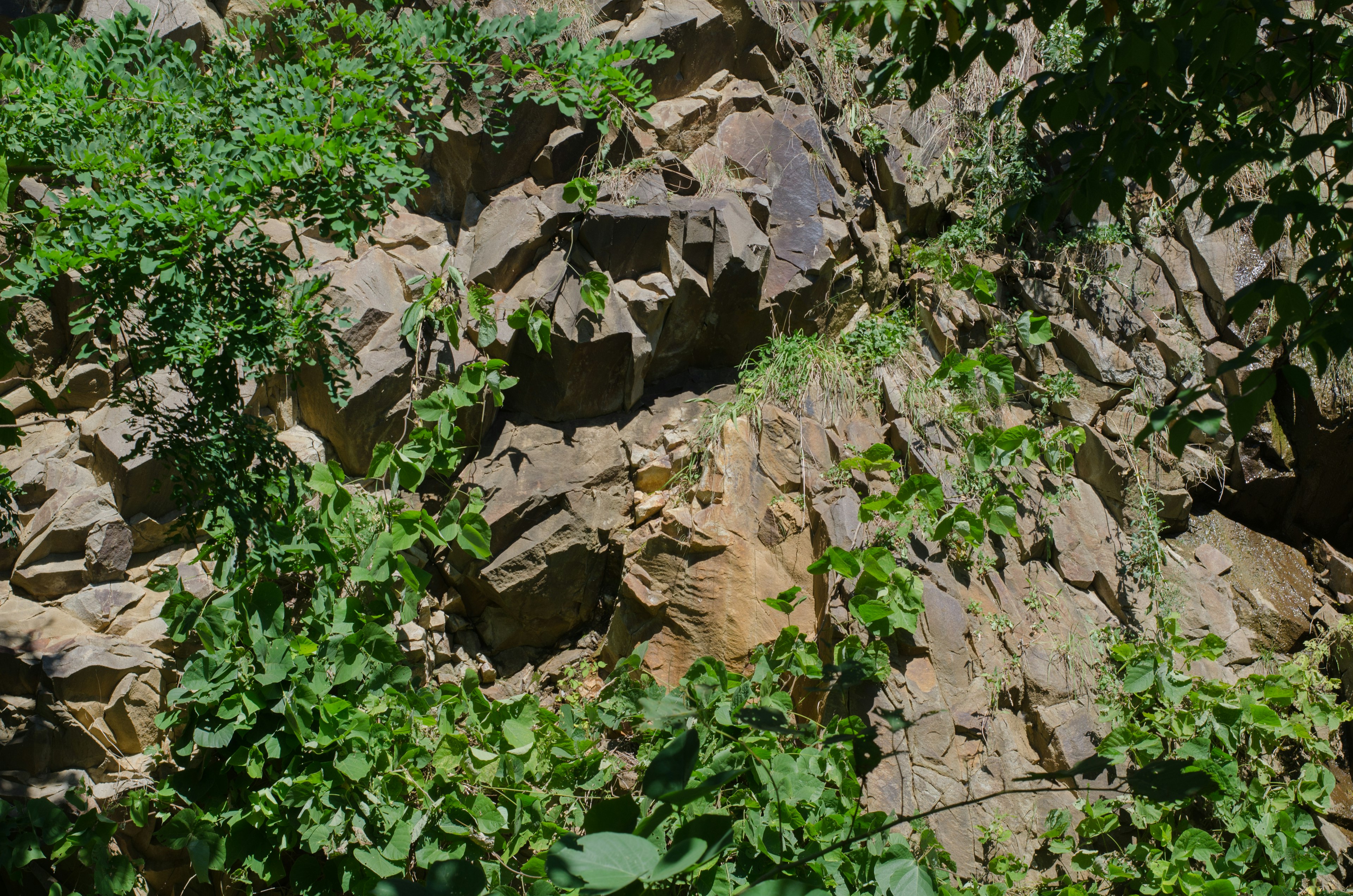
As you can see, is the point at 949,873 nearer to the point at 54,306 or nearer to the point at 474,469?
the point at 474,469

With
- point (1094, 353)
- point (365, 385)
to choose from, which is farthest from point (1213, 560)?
point (365, 385)

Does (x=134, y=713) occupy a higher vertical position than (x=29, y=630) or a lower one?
lower

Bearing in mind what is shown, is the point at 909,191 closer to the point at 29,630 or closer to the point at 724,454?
the point at 724,454

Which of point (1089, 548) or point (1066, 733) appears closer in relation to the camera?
point (1066, 733)

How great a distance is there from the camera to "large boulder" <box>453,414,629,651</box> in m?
3.92

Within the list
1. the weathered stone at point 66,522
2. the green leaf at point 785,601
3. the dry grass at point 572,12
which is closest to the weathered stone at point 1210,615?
the green leaf at point 785,601

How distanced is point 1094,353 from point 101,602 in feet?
16.4

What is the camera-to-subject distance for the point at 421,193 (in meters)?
4.37

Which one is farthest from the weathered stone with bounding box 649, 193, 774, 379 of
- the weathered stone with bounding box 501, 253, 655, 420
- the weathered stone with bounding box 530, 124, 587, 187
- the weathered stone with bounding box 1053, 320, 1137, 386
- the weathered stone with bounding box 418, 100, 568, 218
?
the weathered stone with bounding box 1053, 320, 1137, 386

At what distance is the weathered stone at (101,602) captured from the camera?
3.29 meters

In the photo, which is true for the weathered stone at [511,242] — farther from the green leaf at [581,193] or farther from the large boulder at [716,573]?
the large boulder at [716,573]

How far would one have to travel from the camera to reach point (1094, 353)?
4.75 meters

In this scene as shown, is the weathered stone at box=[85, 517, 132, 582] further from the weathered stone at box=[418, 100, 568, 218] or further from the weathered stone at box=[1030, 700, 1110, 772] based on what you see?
the weathered stone at box=[1030, 700, 1110, 772]

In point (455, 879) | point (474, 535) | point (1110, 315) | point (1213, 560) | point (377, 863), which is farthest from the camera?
point (1110, 315)
